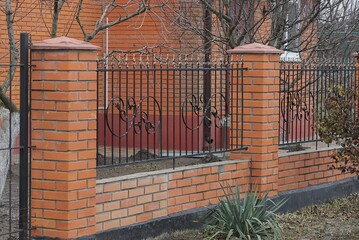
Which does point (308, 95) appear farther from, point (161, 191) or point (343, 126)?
point (161, 191)

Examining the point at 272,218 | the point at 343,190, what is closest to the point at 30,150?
the point at 272,218

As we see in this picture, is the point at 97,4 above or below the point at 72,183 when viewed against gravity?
above

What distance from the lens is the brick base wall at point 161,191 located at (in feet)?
26.2

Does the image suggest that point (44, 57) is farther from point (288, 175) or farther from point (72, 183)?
point (288, 175)

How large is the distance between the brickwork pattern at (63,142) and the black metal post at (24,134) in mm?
83

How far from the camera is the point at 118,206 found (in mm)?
8117

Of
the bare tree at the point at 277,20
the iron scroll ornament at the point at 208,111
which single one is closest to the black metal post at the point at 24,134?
the iron scroll ornament at the point at 208,111

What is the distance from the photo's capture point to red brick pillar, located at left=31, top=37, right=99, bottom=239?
23.8 ft

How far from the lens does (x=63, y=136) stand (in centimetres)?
729

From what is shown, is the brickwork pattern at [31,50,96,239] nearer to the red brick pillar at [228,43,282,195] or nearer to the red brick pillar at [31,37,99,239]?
the red brick pillar at [31,37,99,239]

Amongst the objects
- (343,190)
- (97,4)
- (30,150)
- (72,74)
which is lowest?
(343,190)

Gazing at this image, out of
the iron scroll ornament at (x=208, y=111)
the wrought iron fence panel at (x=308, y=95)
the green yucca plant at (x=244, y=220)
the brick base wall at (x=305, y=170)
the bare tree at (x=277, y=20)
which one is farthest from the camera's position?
the bare tree at (x=277, y=20)

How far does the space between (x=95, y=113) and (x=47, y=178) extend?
0.71 m

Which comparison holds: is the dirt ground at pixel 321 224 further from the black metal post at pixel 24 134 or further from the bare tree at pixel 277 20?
the bare tree at pixel 277 20
